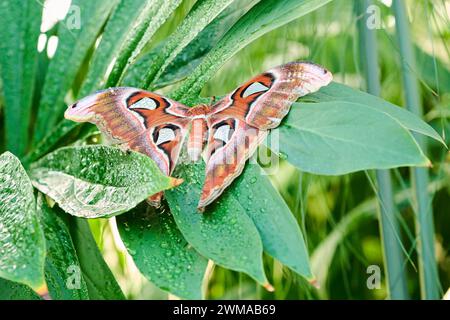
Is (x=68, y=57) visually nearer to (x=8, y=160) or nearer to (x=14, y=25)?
(x=14, y=25)

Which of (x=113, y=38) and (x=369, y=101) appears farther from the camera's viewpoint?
(x=113, y=38)

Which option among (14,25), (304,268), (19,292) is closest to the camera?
(304,268)

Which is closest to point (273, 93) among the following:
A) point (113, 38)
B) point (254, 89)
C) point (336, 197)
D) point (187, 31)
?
point (254, 89)

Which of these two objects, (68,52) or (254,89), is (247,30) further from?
(68,52)

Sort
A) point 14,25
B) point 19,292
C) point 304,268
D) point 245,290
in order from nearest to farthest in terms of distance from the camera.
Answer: point 304,268, point 19,292, point 14,25, point 245,290

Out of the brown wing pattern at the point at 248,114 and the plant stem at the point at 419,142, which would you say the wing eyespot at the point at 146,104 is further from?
the plant stem at the point at 419,142

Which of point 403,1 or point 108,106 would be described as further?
point 403,1

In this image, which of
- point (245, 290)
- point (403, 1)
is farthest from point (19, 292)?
point (245, 290)

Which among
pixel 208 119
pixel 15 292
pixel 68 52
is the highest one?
pixel 68 52
